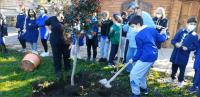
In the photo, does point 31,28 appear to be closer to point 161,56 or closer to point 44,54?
point 44,54

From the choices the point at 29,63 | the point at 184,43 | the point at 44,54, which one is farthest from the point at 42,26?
the point at 184,43

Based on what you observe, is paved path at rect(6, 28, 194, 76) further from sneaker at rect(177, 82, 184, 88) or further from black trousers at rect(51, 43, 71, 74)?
black trousers at rect(51, 43, 71, 74)

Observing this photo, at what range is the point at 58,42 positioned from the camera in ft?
31.4

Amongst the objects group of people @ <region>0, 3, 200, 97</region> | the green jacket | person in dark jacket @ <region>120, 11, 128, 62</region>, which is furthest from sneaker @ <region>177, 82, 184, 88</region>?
the green jacket

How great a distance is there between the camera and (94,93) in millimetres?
8562

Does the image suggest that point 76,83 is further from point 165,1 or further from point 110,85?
point 165,1

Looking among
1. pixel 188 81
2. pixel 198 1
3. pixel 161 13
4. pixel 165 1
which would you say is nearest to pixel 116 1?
pixel 165 1

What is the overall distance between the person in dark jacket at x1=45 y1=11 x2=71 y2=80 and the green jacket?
1431 millimetres

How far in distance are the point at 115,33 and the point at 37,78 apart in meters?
2.71

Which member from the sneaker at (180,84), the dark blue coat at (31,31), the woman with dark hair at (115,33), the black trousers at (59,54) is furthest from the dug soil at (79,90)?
the dark blue coat at (31,31)

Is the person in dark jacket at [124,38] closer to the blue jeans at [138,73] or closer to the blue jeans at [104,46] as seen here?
the blue jeans at [104,46]

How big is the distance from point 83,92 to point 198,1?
776cm

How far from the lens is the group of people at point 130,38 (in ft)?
25.7

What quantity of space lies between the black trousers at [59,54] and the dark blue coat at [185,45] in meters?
3.09
